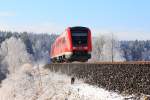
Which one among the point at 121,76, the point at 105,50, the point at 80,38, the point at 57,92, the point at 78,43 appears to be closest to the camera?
the point at 121,76

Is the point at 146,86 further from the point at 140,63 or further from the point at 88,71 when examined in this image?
the point at 88,71

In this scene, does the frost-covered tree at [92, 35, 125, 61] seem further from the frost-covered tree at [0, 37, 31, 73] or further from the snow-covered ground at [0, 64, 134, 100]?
the snow-covered ground at [0, 64, 134, 100]

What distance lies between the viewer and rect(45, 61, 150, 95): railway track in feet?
55.4

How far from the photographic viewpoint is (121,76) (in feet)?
64.0

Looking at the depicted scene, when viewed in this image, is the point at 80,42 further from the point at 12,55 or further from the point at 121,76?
the point at 12,55

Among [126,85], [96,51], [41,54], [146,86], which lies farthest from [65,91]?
[41,54]

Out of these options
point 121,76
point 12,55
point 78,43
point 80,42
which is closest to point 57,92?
point 121,76

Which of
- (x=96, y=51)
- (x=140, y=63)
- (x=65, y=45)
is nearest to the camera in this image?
(x=140, y=63)

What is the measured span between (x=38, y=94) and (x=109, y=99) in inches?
334

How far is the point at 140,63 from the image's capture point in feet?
57.5

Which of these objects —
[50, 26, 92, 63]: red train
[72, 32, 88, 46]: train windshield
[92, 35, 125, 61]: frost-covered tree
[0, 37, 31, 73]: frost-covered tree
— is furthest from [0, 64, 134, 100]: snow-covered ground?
[0, 37, 31, 73]: frost-covered tree

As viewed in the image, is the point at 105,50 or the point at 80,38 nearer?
the point at 80,38

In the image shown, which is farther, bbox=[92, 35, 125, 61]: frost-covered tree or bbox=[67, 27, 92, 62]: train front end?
bbox=[92, 35, 125, 61]: frost-covered tree

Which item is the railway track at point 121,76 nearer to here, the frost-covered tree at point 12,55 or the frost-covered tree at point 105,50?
the frost-covered tree at point 105,50
